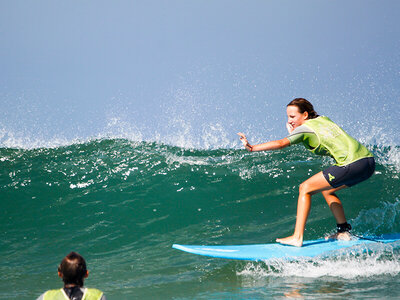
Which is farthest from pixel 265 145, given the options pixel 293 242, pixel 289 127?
pixel 293 242

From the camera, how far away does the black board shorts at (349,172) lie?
4254 mm

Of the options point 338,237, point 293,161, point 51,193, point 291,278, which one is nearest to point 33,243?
point 51,193

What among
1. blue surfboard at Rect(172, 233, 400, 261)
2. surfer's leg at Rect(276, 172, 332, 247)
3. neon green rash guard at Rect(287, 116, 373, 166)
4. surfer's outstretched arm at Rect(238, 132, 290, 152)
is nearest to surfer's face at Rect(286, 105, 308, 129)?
neon green rash guard at Rect(287, 116, 373, 166)

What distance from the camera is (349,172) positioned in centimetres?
425

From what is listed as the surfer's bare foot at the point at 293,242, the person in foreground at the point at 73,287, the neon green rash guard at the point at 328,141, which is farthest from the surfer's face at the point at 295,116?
the person in foreground at the point at 73,287

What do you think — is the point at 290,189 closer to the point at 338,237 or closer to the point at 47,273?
the point at 338,237

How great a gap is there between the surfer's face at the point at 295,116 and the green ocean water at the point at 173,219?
1.47 metres

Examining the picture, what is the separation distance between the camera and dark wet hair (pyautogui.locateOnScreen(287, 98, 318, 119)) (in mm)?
4461

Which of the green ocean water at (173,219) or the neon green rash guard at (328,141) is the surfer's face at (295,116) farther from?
the green ocean water at (173,219)

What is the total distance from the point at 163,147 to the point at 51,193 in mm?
2943

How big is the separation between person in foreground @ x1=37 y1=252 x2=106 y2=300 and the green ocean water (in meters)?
1.70

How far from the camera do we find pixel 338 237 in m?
4.85

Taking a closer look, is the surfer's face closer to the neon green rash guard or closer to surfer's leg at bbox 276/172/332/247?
the neon green rash guard

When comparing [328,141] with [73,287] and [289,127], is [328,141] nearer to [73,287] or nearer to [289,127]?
[289,127]
